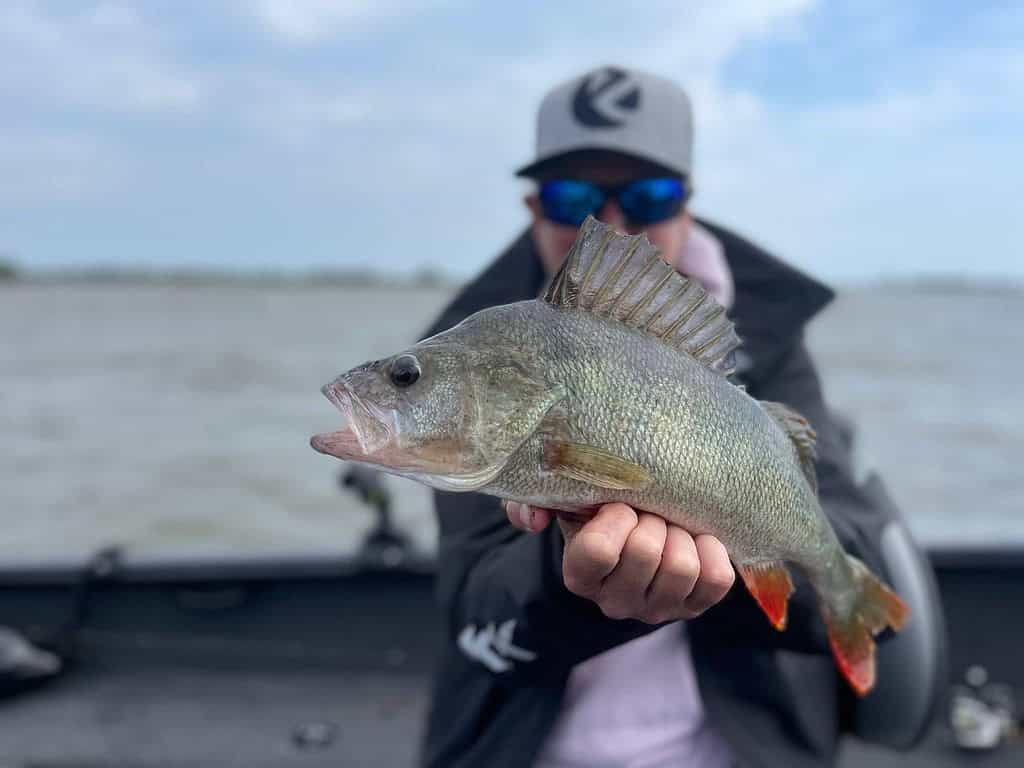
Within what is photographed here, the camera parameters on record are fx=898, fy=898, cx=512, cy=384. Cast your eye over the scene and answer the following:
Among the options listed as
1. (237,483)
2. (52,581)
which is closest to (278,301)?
(237,483)

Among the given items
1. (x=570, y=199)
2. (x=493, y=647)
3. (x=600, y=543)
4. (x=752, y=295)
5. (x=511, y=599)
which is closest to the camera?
(x=600, y=543)

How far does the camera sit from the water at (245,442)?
945 cm

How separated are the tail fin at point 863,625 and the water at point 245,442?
2.13 m

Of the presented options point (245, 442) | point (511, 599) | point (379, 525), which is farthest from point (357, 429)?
point (245, 442)

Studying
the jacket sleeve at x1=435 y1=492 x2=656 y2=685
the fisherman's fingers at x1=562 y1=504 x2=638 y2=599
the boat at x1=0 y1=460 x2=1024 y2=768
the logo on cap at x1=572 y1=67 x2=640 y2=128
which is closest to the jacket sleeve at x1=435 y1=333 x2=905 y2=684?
the jacket sleeve at x1=435 y1=492 x2=656 y2=685

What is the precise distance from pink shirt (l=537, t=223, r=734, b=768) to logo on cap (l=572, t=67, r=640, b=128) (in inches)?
58.8

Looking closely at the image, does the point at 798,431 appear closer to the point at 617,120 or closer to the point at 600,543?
the point at 600,543

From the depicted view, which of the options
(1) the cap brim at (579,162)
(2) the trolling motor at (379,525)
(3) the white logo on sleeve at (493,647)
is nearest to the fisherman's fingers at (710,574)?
(3) the white logo on sleeve at (493,647)

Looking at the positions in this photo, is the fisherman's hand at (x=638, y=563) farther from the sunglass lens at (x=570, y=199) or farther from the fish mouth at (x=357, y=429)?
the sunglass lens at (x=570, y=199)

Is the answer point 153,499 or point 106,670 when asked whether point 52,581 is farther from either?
point 153,499

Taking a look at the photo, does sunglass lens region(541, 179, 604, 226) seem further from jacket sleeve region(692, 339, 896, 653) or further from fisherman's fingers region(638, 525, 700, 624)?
fisherman's fingers region(638, 525, 700, 624)

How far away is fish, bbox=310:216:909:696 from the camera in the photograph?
155 cm

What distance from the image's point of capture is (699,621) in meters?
2.41

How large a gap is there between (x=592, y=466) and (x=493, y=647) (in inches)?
37.1
